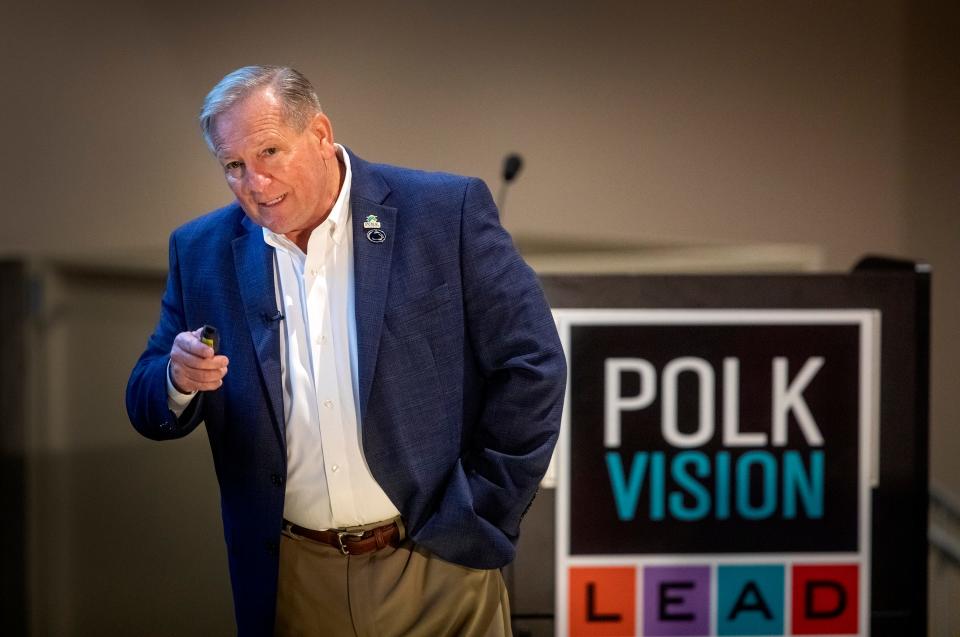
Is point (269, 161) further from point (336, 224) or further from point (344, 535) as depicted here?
point (344, 535)

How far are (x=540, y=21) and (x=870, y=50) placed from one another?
1.11m

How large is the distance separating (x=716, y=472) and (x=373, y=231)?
3.40 ft

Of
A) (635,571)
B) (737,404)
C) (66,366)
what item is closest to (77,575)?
(66,366)

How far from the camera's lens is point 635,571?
2.38 metres

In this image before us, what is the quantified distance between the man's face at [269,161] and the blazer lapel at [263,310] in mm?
85

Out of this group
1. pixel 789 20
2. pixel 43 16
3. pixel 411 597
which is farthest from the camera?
pixel 789 20

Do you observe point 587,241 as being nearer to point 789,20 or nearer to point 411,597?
point 789,20

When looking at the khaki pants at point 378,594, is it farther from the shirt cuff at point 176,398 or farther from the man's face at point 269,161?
the man's face at point 269,161

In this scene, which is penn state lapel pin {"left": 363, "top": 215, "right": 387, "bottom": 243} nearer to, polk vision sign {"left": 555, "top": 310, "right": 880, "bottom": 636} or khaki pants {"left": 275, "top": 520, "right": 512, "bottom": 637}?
khaki pants {"left": 275, "top": 520, "right": 512, "bottom": 637}

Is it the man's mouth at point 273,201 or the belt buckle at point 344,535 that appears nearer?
the man's mouth at point 273,201

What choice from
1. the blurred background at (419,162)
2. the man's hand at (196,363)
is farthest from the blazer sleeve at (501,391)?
the blurred background at (419,162)

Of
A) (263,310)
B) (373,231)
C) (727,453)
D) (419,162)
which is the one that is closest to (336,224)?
(373,231)

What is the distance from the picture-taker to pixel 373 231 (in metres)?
1.72

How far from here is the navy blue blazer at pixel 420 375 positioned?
170 cm
